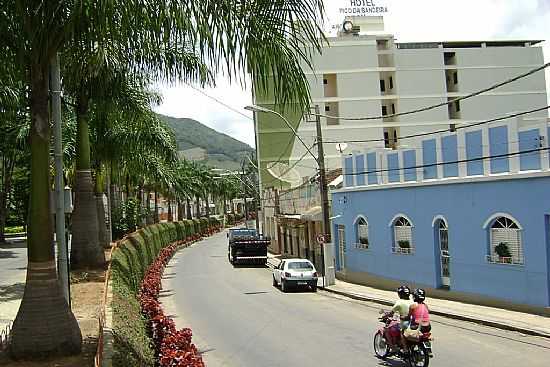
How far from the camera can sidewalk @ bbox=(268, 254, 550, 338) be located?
16188 mm

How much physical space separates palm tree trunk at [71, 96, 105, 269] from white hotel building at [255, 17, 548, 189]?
145 ft

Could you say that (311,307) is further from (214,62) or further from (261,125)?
(261,125)

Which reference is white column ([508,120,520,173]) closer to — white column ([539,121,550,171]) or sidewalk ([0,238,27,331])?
white column ([539,121,550,171])

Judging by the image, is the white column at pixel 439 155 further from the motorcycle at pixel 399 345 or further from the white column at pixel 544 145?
the motorcycle at pixel 399 345

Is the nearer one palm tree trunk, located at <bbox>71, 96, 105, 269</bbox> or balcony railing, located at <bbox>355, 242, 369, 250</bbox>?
palm tree trunk, located at <bbox>71, 96, 105, 269</bbox>

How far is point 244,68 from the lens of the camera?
720cm

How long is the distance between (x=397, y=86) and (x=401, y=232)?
4000cm

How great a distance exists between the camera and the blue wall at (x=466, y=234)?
1814 centimetres

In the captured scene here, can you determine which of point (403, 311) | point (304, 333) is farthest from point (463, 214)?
point (403, 311)

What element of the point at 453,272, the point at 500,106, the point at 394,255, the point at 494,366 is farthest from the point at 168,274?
the point at 500,106

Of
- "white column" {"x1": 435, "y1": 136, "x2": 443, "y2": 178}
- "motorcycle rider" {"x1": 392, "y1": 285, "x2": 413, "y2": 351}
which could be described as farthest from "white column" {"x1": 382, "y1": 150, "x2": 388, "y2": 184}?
"motorcycle rider" {"x1": 392, "y1": 285, "x2": 413, "y2": 351}

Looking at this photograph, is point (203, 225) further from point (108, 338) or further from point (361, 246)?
point (108, 338)

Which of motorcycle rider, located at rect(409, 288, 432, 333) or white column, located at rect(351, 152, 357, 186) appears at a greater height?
white column, located at rect(351, 152, 357, 186)

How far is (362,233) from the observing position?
3081cm
